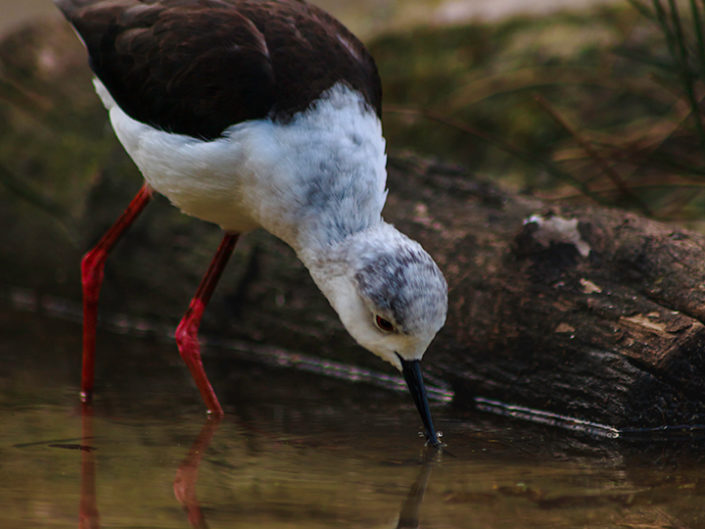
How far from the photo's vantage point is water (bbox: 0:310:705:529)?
2973 mm

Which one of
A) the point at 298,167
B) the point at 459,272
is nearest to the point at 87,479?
the point at 298,167

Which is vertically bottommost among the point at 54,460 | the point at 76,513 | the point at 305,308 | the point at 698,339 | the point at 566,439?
the point at 76,513

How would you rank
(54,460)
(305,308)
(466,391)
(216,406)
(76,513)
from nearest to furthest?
(76,513) → (54,460) → (216,406) → (466,391) → (305,308)

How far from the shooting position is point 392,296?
11.6 feet

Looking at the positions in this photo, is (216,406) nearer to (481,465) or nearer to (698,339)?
(481,465)

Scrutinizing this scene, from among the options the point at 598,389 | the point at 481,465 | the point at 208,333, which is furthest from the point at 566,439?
the point at 208,333

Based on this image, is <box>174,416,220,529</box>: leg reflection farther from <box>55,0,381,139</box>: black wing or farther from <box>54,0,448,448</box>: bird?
<box>55,0,381,139</box>: black wing

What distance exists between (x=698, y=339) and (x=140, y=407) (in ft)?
8.02

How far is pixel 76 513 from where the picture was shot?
289cm

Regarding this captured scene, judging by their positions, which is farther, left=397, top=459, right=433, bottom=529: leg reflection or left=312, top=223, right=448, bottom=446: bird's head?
left=312, top=223, right=448, bottom=446: bird's head

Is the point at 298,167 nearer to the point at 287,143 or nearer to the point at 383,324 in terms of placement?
the point at 287,143

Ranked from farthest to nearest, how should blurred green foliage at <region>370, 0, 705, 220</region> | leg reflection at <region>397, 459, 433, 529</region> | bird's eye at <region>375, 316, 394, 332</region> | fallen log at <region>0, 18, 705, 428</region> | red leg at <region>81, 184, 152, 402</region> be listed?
blurred green foliage at <region>370, 0, 705, 220</region>, red leg at <region>81, 184, 152, 402</region>, fallen log at <region>0, 18, 705, 428</region>, bird's eye at <region>375, 316, 394, 332</region>, leg reflection at <region>397, 459, 433, 529</region>

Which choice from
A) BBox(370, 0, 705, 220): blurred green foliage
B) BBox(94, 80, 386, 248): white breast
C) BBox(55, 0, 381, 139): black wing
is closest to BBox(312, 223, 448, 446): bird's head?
BBox(94, 80, 386, 248): white breast

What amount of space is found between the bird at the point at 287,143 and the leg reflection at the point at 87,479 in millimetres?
1018
